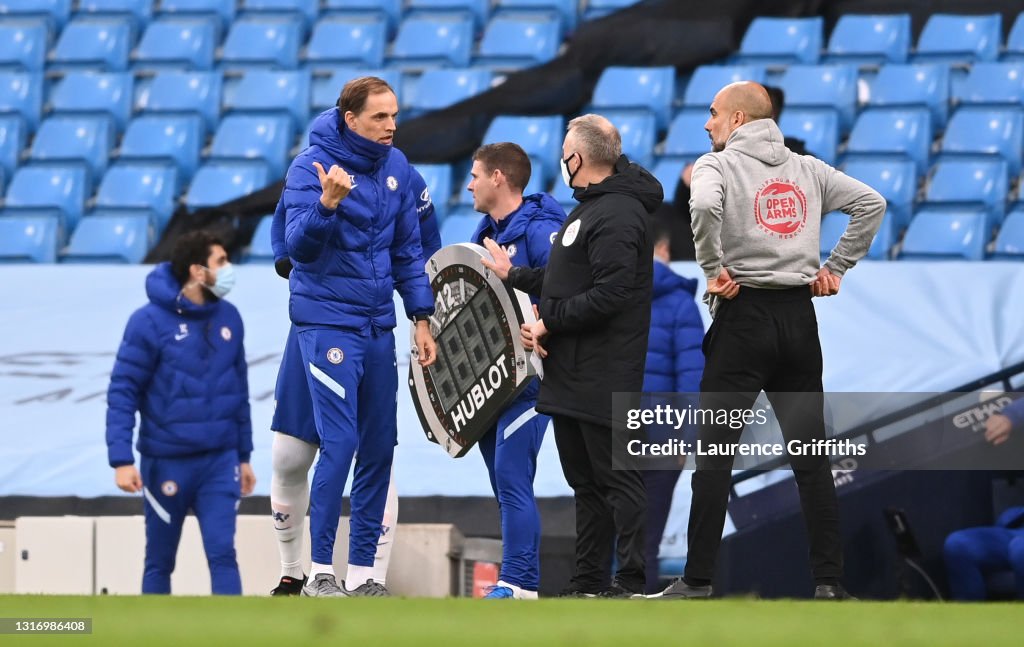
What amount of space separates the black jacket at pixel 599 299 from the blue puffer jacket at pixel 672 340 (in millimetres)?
2008

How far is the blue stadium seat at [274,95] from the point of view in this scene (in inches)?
546

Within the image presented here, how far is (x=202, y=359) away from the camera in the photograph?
305 inches

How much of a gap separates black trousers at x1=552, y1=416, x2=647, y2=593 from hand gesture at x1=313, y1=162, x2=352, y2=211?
3.64 ft

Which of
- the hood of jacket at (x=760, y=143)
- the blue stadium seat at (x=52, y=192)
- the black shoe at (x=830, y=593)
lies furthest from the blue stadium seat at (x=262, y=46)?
the black shoe at (x=830, y=593)

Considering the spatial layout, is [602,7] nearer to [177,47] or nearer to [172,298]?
[177,47]

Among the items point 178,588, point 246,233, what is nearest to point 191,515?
point 178,588

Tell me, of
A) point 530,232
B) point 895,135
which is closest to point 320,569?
point 530,232

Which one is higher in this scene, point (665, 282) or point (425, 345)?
point (665, 282)

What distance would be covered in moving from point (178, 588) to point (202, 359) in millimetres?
1321

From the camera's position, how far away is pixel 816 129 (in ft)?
39.6

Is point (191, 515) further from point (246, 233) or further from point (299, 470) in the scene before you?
point (246, 233)

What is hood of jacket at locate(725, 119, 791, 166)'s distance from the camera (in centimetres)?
561

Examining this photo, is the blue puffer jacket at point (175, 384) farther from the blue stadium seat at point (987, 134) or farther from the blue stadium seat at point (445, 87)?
the blue stadium seat at point (987, 134)

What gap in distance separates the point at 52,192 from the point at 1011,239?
748 centimetres
